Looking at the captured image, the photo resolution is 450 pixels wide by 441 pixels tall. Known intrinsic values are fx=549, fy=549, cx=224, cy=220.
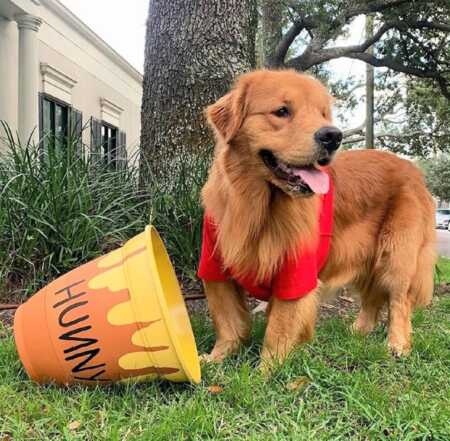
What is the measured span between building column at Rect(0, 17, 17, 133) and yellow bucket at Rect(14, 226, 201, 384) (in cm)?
961

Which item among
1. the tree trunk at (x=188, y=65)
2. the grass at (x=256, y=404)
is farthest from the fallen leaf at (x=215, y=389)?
the tree trunk at (x=188, y=65)

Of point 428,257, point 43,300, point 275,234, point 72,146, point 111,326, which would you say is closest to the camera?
point 111,326

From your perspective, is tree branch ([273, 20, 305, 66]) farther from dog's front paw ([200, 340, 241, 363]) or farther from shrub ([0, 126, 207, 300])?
dog's front paw ([200, 340, 241, 363])

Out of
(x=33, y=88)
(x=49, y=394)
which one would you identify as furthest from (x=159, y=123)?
(x=33, y=88)

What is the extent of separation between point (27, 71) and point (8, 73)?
652 millimetres

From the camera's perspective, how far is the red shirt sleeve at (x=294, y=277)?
2828mm

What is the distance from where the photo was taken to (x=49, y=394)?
8.04 feet

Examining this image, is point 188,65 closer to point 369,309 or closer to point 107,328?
point 369,309

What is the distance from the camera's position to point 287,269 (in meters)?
2.83

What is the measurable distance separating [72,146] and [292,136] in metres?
2.61

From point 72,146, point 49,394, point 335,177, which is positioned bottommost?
point 49,394

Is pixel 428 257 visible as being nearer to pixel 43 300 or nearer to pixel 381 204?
pixel 381 204

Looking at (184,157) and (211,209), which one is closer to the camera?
(211,209)

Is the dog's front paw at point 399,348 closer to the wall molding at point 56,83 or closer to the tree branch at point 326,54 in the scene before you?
the wall molding at point 56,83
